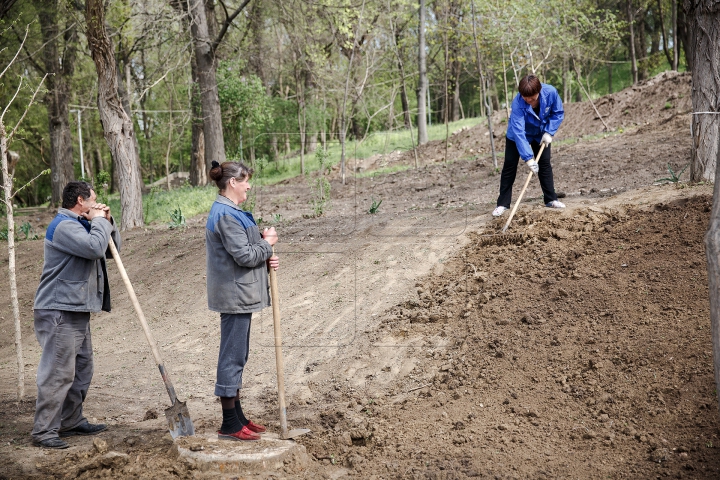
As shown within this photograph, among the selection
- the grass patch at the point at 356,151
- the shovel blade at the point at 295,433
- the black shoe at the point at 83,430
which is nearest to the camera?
the shovel blade at the point at 295,433

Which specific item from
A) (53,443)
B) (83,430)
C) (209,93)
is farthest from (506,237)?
(209,93)

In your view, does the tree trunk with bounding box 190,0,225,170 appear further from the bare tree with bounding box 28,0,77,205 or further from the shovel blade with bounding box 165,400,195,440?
the shovel blade with bounding box 165,400,195,440

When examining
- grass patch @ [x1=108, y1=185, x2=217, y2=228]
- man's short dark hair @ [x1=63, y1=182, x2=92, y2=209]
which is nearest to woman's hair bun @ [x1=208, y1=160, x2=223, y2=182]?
man's short dark hair @ [x1=63, y1=182, x2=92, y2=209]

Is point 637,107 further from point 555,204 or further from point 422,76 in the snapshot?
point 555,204

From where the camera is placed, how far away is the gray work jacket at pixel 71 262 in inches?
175

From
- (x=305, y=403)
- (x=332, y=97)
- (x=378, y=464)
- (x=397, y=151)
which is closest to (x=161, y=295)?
(x=305, y=403)

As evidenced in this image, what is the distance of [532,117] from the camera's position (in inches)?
285

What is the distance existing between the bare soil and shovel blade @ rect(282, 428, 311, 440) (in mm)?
92

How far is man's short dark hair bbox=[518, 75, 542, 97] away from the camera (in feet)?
22.6

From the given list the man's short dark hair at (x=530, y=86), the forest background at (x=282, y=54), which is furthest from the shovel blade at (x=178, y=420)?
the forest background at (x=282, y=54)

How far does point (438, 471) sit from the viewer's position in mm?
3955

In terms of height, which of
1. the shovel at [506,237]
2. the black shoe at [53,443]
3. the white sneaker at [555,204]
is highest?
the white sneaker at [555,204]

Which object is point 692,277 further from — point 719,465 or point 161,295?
point 161,295

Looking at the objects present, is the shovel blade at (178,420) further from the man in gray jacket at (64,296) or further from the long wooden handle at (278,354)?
the man in gray jacket at (64,296)
